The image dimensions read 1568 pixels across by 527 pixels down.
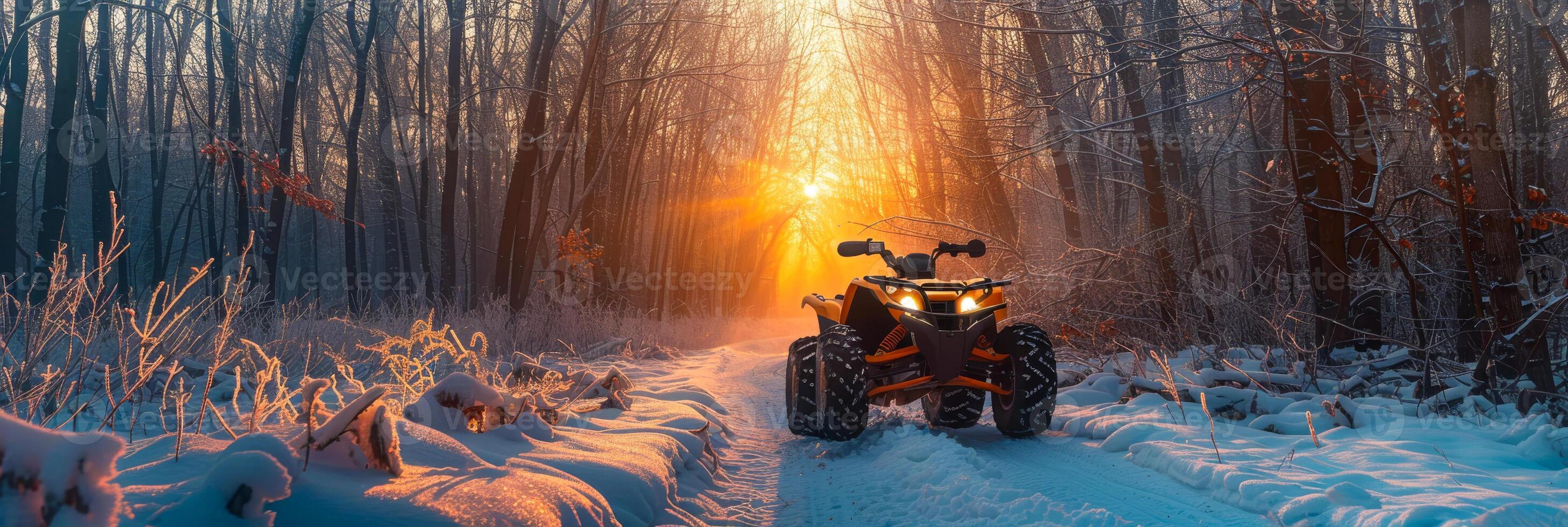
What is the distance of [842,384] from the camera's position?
16.0ft

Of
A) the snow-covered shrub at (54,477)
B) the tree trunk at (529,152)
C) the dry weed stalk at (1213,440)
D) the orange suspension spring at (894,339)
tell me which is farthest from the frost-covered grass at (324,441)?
the tree trunk at (529,152)

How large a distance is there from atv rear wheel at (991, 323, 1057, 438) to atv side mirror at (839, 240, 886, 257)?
3.16ft

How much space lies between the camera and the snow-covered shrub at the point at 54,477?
1.47m

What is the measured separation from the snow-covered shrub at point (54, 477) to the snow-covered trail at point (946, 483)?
2443 mm

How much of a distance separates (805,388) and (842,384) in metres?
0.49

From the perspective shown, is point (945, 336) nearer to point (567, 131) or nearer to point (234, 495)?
point (234, 495)

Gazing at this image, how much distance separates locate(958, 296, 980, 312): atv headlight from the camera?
504 centimetres

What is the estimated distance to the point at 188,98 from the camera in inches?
720

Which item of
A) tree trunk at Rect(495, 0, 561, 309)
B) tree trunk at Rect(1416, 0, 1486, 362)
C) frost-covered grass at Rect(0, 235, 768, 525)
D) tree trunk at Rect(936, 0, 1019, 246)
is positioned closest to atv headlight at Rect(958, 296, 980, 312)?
frost-covered grass at Rect(0, 235, 768, 525)

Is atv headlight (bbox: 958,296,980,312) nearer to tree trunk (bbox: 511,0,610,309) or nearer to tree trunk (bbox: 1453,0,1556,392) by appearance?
tree trunk (bbox: 1453,0,1556,392)

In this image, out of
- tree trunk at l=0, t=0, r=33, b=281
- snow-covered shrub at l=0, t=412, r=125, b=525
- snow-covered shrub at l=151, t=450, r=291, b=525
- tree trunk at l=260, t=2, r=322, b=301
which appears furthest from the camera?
tree trunk at l=260, t=2, r=322, b=301

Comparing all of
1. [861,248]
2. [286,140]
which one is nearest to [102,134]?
[286,140]

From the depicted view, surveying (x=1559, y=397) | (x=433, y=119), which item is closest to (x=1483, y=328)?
(x=1559, y=397)

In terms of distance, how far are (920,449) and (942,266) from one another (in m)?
12.2
